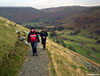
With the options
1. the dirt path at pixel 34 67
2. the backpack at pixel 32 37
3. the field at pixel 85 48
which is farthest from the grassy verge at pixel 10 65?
the field at pixel 85 48

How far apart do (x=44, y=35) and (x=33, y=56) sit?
3.11 metres

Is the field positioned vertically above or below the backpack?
below

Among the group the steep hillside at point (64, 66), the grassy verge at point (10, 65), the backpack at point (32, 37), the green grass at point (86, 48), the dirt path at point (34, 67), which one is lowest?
the green grass at point (86, 48)

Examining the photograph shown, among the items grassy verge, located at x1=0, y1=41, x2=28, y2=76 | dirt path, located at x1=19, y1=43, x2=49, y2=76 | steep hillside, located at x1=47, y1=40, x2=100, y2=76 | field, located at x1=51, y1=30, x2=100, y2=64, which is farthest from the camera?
field, located at x1=51, y1=30, x2=100, y2=64

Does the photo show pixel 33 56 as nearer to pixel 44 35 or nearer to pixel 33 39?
pixel 33 39

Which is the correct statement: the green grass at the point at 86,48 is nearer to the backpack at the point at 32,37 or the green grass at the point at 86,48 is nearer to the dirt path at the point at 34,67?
the dirt path at the point at 34,67

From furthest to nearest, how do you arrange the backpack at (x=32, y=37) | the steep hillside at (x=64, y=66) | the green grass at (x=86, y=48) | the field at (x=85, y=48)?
the field at (x=85, y=48), the green grass at (x=86, y=48), the backpack at (x=32, y=37), the steep hillside at (x=64, y=66)

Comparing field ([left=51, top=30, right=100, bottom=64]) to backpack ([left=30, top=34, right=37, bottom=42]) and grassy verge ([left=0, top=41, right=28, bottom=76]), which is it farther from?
grassy verge ([left=0, top=41, right=28, bottom=76])

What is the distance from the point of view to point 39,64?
32.2 feet

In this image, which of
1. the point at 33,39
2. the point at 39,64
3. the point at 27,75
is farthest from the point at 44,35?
the point at 27,75

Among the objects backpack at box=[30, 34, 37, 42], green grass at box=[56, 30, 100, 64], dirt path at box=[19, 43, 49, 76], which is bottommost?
green grass at box=[56, 30, 100, 64]

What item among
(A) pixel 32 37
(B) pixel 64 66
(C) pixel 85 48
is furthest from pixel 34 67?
(C) pixel 85 48

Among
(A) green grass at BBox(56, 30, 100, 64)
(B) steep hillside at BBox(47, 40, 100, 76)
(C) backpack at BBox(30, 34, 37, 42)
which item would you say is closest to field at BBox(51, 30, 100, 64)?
(A) green grass at BBox(56, 30, 100, 64)

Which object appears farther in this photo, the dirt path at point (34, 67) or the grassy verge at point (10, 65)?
the dirt path at point (34, 67)
